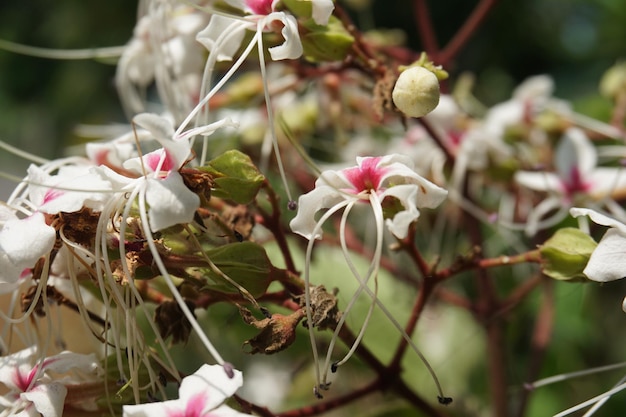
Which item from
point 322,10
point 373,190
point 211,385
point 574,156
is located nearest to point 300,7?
point 322,10

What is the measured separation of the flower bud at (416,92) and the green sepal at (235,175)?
0.28 ft

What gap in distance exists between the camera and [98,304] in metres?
0.54

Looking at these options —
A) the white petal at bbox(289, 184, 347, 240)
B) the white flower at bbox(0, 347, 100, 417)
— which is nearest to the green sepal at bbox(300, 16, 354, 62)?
the white petal at bbox(289, 184, 347, 240)

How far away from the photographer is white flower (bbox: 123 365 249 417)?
395 millimetres

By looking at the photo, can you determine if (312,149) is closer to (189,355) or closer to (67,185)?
(189,355)

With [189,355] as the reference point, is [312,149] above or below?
above

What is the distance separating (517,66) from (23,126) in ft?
3.59

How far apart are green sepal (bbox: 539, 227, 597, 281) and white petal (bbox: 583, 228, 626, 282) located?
0.08ft

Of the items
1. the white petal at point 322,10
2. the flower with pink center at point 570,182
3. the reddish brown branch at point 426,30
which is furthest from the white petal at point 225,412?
the reddish brown branch at point 426,30

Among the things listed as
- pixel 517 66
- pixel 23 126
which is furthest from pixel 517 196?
pixel 23 126

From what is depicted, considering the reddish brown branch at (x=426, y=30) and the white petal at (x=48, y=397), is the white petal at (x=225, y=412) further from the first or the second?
the reddish brown branch at (x=426, y=30)

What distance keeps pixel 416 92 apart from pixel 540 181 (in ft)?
0.90

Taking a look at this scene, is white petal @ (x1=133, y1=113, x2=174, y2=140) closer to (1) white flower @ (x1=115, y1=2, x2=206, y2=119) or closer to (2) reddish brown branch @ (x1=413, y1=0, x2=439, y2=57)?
(1) white flower @ (x1=115, y1=2, x2=206, y2=119)

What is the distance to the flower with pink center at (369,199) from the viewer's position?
426 millimetres
